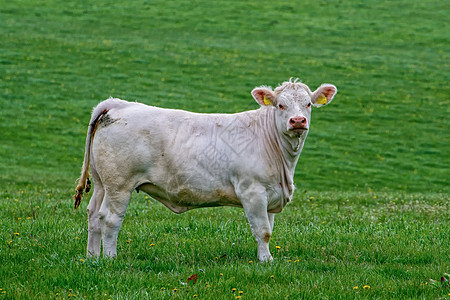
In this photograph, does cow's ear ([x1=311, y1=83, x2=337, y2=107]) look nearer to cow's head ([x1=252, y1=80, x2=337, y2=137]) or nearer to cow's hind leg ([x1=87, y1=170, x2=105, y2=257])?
cow's head ([x1=252, y1=80, x2=337, y2=137])

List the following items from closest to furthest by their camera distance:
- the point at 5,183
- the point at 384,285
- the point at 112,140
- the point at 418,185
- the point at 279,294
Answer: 1. the point at 279,294
2. the point at 384,285
3. the point at 112,140
4. the point at 5,183
5. the point at 418,185

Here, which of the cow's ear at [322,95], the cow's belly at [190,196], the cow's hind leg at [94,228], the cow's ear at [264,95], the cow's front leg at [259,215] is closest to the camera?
the cow's front leg at [259,215]

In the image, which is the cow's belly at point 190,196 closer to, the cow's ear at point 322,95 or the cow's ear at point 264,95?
the cow's ear at point 264,95

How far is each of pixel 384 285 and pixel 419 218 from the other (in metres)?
5.62

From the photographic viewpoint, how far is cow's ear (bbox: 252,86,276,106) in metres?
7.89

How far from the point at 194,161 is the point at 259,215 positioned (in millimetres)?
1045

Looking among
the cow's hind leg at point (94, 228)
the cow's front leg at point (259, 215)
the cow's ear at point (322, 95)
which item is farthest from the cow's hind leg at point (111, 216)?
the cow's ear at point (322, 95)

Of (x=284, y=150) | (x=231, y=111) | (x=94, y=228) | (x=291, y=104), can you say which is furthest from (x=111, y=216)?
(x=231, y=111)

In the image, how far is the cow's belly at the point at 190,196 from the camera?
760 centimetres

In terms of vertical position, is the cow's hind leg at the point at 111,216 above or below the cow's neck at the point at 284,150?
below

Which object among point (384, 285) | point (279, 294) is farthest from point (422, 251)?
point (279, 294)

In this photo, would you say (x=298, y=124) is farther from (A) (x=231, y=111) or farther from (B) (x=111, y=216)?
(A) (x=231, y=111)

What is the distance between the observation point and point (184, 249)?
782 cm

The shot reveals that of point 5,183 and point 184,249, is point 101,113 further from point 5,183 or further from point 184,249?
point 5,183
